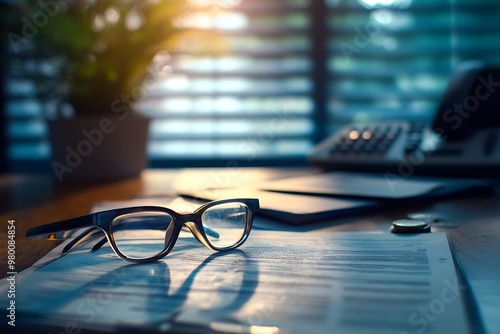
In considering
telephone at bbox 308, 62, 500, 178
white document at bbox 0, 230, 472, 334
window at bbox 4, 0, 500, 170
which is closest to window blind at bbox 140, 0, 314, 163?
window at bbox 4, 0, 500, 170

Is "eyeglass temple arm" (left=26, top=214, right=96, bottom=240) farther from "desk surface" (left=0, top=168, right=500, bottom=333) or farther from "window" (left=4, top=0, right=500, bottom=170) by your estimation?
"window" (left=4, top=0, right=500, bottom=170)

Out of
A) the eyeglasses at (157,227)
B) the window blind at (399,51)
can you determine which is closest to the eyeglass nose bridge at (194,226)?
the eyeglasses at (157,227)

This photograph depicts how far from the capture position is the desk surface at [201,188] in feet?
1.61

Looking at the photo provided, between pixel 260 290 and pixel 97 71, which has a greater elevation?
pixel 97 71

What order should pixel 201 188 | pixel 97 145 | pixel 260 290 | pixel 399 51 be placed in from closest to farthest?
pixel 260 290 < pixel 201 188 < pixel 97 145 < pixel 399 51

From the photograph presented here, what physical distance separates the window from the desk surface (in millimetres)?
810

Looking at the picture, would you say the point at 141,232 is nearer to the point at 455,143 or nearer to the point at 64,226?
the point at 64,226

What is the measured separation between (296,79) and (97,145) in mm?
1119

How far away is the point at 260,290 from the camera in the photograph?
42cm

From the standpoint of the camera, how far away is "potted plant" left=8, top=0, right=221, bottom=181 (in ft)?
4.07

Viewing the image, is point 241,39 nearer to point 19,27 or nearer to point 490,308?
point 19,27

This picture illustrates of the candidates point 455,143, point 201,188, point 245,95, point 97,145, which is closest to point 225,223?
point 201,188

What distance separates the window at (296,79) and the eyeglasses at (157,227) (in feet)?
5.05

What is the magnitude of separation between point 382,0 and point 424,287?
191 cm
